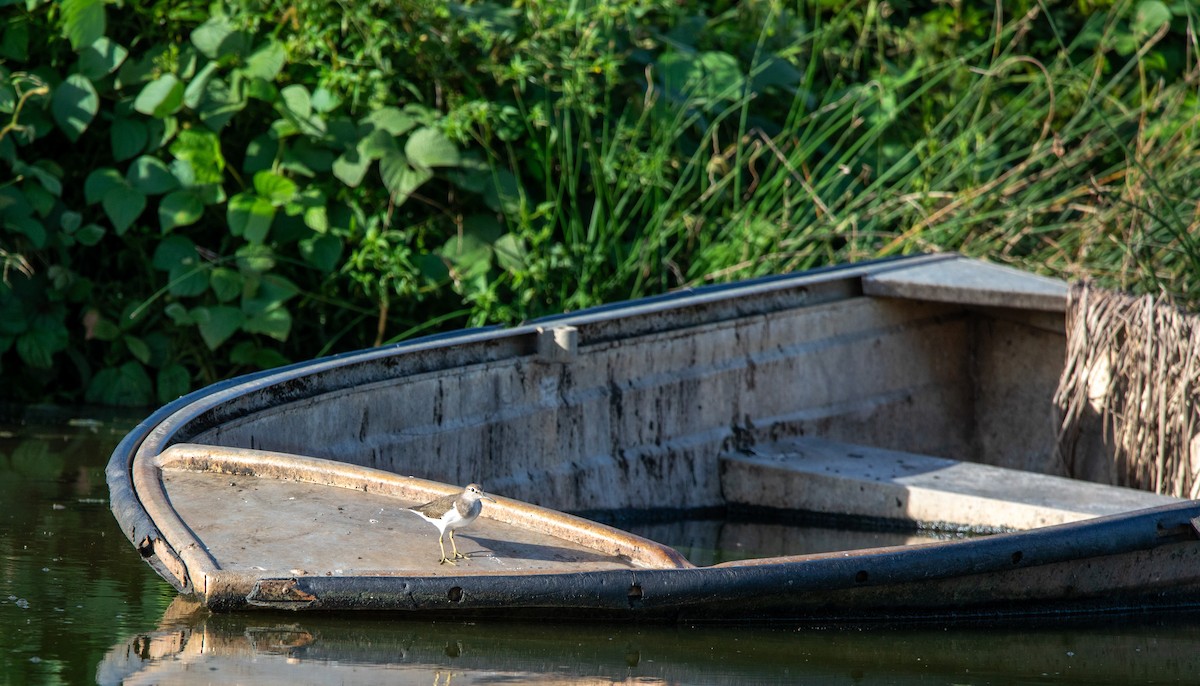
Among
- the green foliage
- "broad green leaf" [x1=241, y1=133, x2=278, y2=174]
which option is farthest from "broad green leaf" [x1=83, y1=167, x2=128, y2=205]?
"broad green leaf" [x1=241, y1=133, x2=278, y2=174]

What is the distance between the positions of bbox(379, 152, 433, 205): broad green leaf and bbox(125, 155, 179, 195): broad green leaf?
0.86 m

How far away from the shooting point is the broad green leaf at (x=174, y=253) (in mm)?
6133

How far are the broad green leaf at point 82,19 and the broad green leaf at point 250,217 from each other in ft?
2.84

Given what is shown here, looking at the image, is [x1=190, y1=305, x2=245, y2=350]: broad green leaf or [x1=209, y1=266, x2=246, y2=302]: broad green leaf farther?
[x1=209, y1=266, x2=246, y2=302]: broad green leaf

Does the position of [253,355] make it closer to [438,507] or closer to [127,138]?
[127,138]

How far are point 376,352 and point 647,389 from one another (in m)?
1.05

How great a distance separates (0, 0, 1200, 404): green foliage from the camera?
6137 mm

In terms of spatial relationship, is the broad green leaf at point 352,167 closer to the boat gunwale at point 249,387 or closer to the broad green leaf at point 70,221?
the broad green leaf at point 70,221

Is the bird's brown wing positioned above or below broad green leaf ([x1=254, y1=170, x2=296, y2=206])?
below

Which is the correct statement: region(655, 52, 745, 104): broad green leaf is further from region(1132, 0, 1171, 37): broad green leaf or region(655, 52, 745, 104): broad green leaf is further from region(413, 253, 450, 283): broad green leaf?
region(1132, 0, 1171, 37): broad green leaf

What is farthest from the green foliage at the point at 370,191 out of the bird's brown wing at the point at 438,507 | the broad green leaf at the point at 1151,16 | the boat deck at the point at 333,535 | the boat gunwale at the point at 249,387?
the bird's brown wing at the point at 438,507

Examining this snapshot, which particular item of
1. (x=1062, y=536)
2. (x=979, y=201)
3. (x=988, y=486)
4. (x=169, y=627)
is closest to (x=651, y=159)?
(x=979, y=201)

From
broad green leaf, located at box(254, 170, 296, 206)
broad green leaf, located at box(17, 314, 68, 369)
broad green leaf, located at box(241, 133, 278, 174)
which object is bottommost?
broad green leaf, located at box(17, 314, 68, 369)

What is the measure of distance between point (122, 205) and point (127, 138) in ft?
1.17
